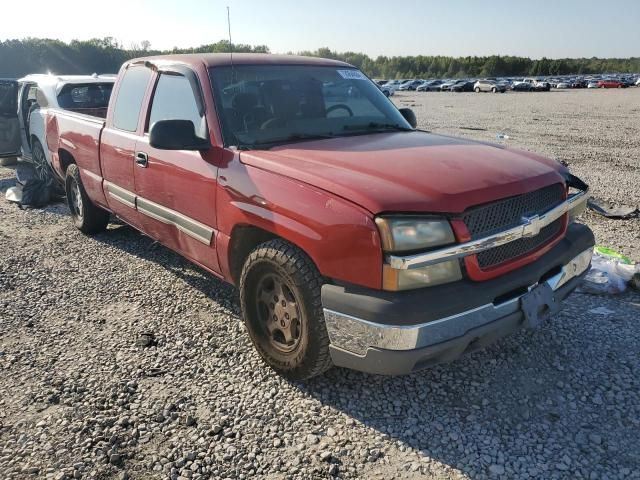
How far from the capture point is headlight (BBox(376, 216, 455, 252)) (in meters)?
2.44

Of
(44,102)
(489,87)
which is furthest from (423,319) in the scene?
(489,87)

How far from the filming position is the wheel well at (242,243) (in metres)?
3.25

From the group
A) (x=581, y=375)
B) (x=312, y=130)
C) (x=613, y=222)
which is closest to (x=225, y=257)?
(x=312, y=130)

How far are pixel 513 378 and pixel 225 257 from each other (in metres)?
2.00

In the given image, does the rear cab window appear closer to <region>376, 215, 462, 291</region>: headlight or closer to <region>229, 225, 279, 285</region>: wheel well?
<region>229, 225, 279, 285</region>: wheel well

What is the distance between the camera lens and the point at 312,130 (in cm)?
364

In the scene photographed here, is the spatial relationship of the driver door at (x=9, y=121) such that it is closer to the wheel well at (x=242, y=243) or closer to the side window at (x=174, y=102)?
the side window at (x=174, y=102)

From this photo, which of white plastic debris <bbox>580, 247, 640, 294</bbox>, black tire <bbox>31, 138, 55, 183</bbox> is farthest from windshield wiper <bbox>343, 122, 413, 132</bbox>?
black tire <bbox>31, 138, 55, 183</bbox>

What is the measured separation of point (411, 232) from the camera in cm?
246

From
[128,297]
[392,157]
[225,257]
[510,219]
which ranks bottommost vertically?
[128,297]

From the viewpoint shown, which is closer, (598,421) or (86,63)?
(598,421)

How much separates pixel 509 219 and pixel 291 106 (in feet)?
5.80

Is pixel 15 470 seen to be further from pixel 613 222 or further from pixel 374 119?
pixel 613 222

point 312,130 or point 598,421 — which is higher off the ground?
point 312,130
